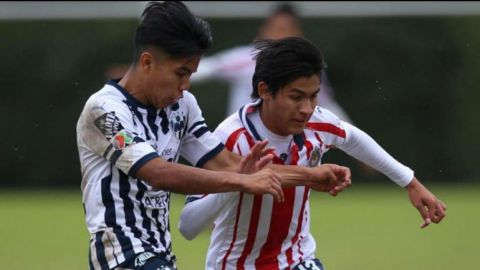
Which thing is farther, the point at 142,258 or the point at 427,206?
the point at 427,206

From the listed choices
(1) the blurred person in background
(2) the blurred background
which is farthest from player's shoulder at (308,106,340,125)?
(2) the blurred background

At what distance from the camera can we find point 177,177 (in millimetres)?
4543

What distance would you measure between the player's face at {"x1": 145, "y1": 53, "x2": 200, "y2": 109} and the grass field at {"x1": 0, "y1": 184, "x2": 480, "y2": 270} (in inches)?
153

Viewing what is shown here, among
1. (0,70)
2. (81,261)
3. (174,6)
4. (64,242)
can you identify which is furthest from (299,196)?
(0,70)

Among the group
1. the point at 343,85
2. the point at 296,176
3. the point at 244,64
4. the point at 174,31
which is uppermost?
the point at 343,85

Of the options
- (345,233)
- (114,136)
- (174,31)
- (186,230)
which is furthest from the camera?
(345,233)

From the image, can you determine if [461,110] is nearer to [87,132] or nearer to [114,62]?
[114,62]

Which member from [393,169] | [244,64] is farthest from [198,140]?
[244,64]

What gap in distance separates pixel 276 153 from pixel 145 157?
936 mm

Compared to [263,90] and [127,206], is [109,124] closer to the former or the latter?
[127,206]

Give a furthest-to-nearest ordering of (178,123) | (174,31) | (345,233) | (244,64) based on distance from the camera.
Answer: (244,64)
(345,233)
(178,123)
(174,31)

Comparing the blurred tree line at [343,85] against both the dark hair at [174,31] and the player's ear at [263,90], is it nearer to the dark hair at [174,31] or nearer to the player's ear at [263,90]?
the player's ear at [263,90]

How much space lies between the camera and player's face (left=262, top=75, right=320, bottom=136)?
5.16 meters

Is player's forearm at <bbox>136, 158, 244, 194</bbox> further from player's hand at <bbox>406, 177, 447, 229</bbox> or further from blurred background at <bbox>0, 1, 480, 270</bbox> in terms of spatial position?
blurred background at <bbox>0, 1, 480, 270</bbox>
